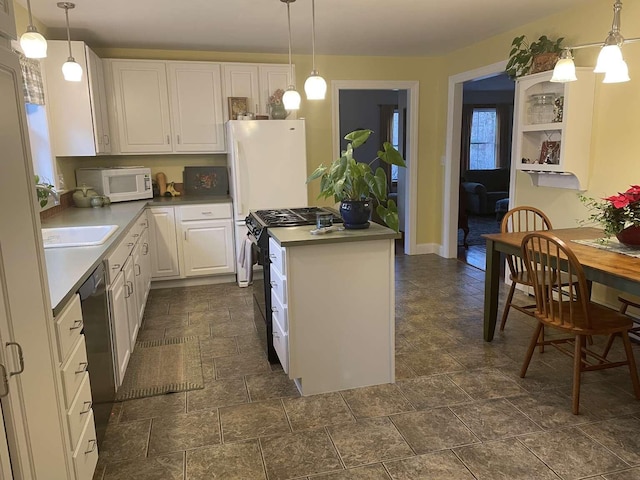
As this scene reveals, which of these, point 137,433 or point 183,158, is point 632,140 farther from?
point 183,158

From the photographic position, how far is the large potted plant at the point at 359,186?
2.62 metres

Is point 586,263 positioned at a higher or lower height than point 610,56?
lower

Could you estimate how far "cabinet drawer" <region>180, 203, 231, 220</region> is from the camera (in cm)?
465

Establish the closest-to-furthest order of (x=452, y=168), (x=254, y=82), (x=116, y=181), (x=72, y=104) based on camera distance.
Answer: (x=72, y=104) < (x=116, y=181) < (x=254, y=82) < (x=452, y=168)

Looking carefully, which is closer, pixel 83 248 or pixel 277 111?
pixel 83 248

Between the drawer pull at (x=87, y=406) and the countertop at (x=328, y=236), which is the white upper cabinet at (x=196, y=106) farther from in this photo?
the drawer pull at (x=87, y=406)

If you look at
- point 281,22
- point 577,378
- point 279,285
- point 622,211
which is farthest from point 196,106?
point 577,378

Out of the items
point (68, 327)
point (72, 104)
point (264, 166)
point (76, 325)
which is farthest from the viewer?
point (264, 166)

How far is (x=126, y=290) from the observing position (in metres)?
3.01

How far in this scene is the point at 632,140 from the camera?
3.25 meters

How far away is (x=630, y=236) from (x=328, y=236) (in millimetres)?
1720

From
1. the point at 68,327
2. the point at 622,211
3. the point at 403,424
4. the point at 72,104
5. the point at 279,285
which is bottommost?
the point at 403,424

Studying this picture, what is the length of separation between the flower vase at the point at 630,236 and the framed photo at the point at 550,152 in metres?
1.08

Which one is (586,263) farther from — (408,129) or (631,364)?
(408,129)
